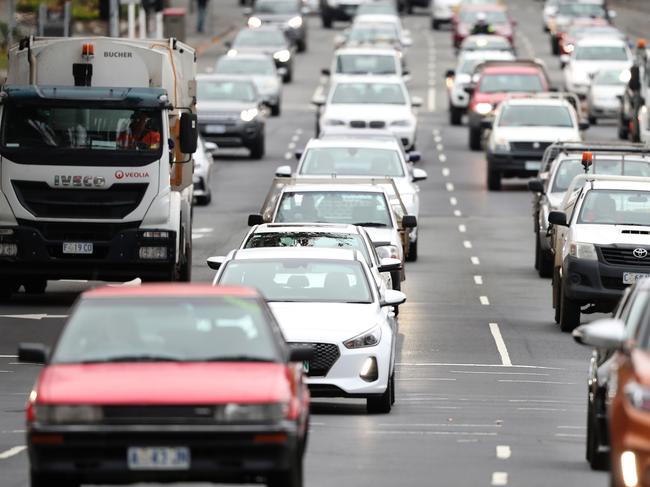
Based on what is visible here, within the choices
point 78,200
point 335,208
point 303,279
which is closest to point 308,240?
point 303,279

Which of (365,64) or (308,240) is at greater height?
(308,240)

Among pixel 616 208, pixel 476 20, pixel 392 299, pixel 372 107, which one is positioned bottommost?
pixel 476 20

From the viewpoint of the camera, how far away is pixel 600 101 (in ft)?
194

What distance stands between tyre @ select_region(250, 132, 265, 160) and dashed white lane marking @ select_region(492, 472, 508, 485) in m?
35.1

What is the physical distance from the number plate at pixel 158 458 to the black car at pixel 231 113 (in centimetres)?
3639

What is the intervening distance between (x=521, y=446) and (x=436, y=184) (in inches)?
1190

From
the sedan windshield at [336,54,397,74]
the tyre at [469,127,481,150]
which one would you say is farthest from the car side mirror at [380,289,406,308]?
the sedan windshield at [336,54,397,74]

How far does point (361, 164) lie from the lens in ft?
112

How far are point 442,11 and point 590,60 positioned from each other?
95.6 feet

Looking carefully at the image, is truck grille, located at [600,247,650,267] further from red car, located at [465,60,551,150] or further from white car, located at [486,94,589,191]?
red car, located at [465,60,551,150]

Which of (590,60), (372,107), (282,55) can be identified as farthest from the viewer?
(282,55)

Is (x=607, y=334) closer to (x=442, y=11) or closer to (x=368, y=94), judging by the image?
(x=368, y=94)

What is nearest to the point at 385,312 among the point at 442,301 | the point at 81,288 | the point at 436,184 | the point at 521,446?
the point at 521,446

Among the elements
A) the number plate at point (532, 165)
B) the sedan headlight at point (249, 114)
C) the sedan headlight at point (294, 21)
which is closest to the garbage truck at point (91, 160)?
the number plate at point (532, 165)
